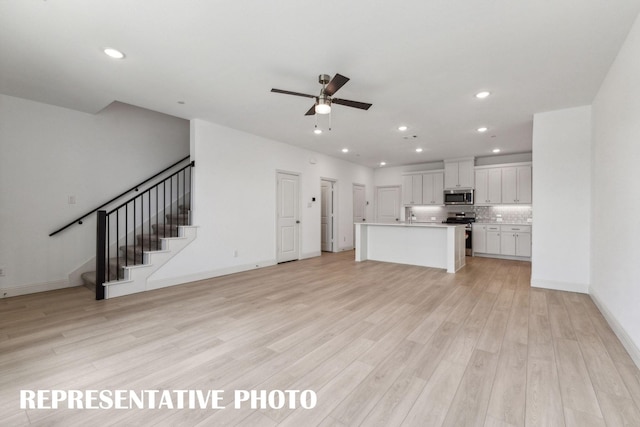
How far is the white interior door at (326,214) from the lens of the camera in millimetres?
8336

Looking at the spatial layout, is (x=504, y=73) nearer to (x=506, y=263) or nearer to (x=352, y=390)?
(x=352, y=390)

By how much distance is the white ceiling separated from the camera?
2.25 meters

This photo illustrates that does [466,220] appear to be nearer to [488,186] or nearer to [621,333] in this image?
[488,186]

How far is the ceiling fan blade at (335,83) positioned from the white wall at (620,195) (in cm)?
241

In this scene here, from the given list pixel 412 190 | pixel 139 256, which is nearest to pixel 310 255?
pixel 139 256

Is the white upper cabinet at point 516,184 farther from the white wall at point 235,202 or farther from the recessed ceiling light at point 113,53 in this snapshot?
the recessed ceiling light at point 113,53

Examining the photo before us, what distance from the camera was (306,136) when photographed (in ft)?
19.6

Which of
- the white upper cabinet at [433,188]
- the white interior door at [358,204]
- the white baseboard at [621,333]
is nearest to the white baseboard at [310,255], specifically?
the white interior door at [358,204]

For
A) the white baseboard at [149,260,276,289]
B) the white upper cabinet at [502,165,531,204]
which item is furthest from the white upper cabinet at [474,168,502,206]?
the white baseboard at [149,260,276,289]

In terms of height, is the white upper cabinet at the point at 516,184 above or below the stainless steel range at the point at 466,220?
above

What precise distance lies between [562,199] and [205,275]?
594 cm

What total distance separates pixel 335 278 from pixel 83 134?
4926 mm

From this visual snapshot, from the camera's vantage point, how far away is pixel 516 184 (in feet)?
23.8

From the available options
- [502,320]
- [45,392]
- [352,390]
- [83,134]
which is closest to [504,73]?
[502,320]
